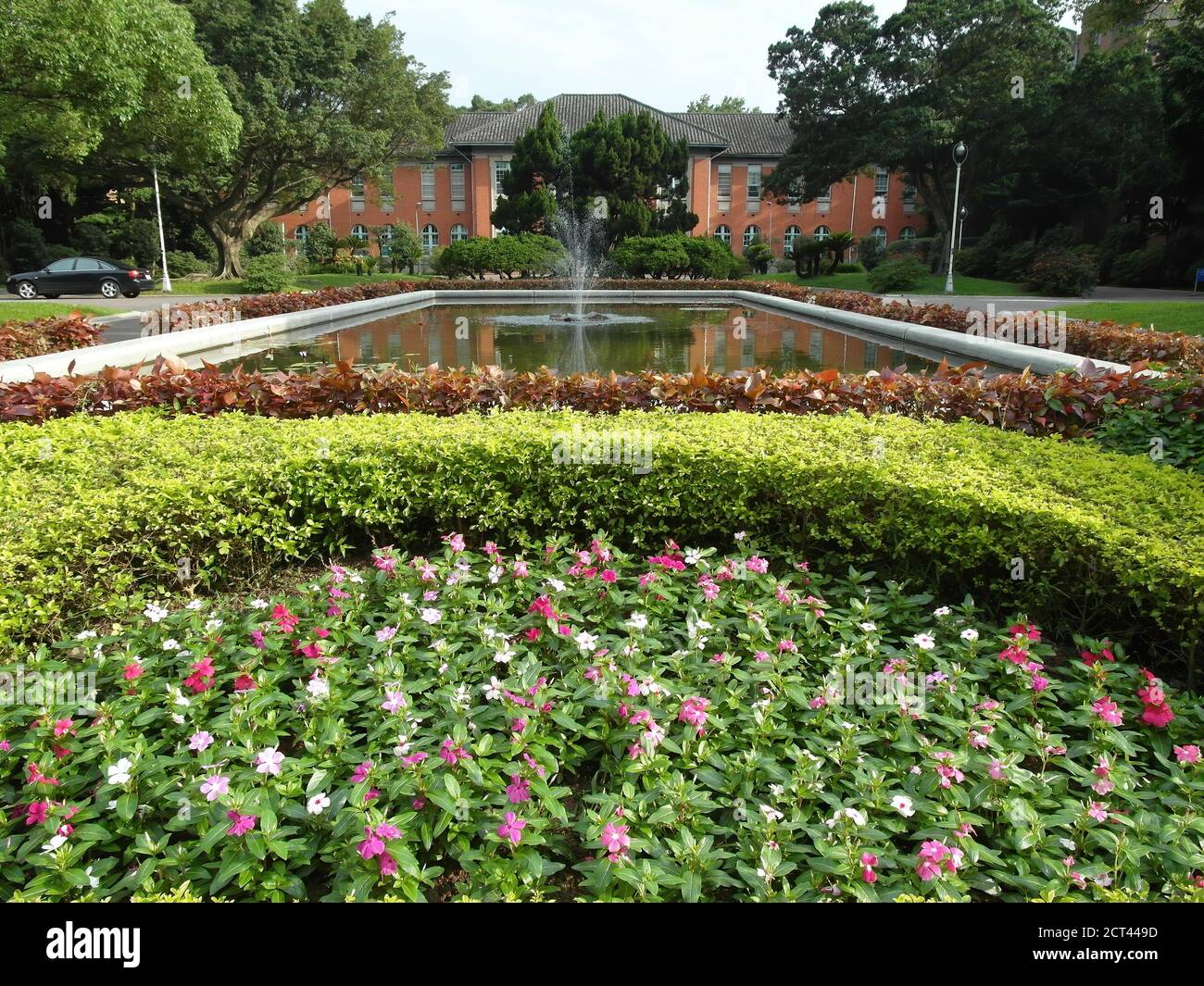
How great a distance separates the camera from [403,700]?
2.45 meters

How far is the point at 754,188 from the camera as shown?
46.3 m

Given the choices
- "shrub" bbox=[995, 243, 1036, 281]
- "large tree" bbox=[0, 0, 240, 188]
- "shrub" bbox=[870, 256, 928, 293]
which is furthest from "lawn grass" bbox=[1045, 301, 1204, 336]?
"large tree" bbox=[0, 0, 240, 188]

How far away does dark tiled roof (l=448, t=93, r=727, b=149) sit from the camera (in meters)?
42.9

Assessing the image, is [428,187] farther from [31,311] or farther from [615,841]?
[615,841]

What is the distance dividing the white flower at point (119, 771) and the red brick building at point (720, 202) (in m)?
45.0

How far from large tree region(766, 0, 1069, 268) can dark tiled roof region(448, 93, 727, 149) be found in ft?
32.1

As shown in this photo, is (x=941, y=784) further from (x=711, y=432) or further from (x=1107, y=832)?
(x=711, y=432)

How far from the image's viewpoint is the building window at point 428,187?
4654 centimetres

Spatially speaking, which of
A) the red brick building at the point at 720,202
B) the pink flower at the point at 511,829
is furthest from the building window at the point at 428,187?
the pink flower at the point at 511,829

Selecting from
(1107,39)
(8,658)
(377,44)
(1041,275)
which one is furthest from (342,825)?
(1107,39)

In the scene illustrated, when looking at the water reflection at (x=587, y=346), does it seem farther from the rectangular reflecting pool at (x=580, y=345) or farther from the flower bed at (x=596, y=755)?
the flower bed at (x=596, y=755)

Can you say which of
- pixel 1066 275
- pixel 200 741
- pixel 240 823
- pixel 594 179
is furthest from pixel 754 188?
pixel 240 823

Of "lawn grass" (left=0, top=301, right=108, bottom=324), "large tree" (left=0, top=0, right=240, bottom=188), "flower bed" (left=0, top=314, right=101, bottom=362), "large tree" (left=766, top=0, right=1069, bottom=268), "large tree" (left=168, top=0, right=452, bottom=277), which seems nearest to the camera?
"flower bed" (left=0, top=314, right=101, bottom=362)

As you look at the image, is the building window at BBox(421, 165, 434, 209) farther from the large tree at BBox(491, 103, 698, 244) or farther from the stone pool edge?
the stone pool edge
